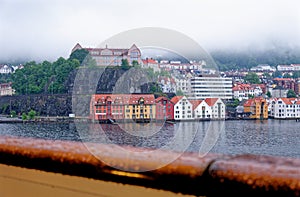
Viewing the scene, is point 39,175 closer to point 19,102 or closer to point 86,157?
point 86,157

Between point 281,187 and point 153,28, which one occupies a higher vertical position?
point 153,28

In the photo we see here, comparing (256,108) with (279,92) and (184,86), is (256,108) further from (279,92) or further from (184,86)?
(184,86)

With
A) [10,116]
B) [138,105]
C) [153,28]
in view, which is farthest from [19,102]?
[153,28]

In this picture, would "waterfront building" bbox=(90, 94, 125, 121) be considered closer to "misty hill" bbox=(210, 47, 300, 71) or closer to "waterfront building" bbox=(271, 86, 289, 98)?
"waterfront building" bbox=(271, 86, 289, 98)

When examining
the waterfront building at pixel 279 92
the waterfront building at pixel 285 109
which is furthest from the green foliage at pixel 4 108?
the waterfront building at pixel 279 92

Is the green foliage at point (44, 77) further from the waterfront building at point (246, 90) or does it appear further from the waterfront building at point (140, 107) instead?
the waterfront building at point (140, 107)

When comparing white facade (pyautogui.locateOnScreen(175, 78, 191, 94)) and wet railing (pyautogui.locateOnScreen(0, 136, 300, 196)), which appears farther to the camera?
Answer: white facade (pyautogui.locateOnScreen(175, 78, 191, 94))

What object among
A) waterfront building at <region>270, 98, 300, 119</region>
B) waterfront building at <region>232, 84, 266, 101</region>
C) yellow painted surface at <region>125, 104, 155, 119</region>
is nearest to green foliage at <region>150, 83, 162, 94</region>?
yellow painted surface at <region>125, 104, 155, 119</region>

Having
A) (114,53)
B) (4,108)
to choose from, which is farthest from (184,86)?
(4,108)
